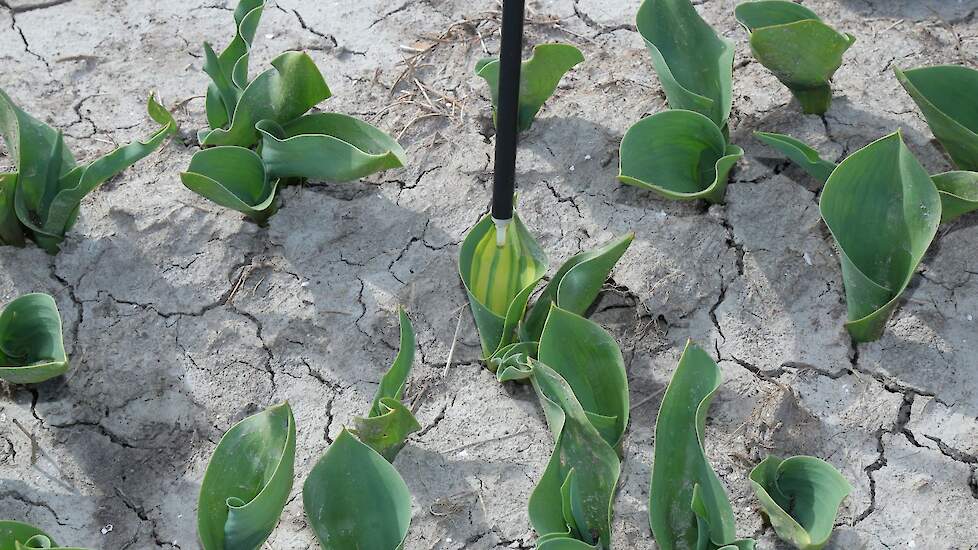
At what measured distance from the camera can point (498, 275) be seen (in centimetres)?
227

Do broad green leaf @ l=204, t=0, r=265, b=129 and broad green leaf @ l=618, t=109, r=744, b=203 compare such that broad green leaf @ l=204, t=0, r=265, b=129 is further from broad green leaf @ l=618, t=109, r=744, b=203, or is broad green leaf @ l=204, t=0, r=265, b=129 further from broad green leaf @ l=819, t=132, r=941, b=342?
broad green leaf @ l=819, t=132, r=941, b=342

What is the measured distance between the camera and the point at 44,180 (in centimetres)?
245

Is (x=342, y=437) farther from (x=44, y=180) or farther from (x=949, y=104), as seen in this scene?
(x=949, y=104)

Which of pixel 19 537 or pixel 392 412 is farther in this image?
pixel 392 412

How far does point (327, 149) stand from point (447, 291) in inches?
15.7

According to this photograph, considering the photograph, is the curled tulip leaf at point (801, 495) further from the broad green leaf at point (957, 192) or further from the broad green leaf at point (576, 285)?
the broad green leaf at point (957, 192)

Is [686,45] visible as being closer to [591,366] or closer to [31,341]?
[591,366]

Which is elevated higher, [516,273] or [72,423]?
[516,273]

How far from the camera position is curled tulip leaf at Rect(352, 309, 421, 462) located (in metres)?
2.07

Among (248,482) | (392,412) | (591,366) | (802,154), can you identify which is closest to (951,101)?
(802,154)

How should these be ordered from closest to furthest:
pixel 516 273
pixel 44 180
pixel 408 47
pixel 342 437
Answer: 1. pixel 342 437
2. pixel 516 273
3. pixel 44 180
4. pixel 408 47

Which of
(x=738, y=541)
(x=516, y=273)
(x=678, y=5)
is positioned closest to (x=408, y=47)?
(x=678, y=5)

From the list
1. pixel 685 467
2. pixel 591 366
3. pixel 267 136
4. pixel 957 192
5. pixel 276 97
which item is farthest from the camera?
pixel 276 97

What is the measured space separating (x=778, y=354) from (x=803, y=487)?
0.38 m
